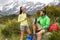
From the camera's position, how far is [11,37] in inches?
410

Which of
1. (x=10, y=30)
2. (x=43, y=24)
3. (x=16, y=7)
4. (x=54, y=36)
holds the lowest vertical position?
(x=10, y=30)

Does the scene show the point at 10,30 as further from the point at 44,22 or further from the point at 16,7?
the point at 44,22

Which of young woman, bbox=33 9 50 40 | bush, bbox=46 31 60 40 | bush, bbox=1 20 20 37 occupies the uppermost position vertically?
young woman, bbox=33 9 50 40

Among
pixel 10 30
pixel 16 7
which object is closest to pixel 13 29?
pixel 10 30

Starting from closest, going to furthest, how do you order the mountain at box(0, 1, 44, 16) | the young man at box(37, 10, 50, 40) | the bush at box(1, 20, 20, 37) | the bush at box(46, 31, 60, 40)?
the young man at box(37, 10, 50, 40) < the bush at box(46, 31, 60, 40) < the bush at box(1, 20, 20, 37) < the mountain at box(0, 1, 44, 16)

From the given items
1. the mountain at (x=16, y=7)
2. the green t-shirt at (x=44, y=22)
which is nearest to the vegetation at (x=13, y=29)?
the mountain at (x=16, y=7)

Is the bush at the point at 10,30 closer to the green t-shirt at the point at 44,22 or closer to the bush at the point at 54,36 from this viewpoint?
the bush at the point at 54,36

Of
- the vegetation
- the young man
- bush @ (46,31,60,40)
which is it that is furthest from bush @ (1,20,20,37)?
the young man

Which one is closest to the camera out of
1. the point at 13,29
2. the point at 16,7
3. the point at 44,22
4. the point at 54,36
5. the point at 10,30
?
the point at 44,22

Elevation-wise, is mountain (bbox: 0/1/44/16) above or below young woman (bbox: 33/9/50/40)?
below

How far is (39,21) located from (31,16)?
13.5 feet

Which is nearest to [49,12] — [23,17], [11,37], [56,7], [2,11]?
[56,7]

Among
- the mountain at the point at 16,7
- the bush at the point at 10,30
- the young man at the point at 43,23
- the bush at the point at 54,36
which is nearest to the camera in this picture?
the young man at the point at 43,23

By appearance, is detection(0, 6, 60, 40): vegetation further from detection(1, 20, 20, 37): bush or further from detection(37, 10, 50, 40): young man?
detection(37, 10, 50, 40): young man
